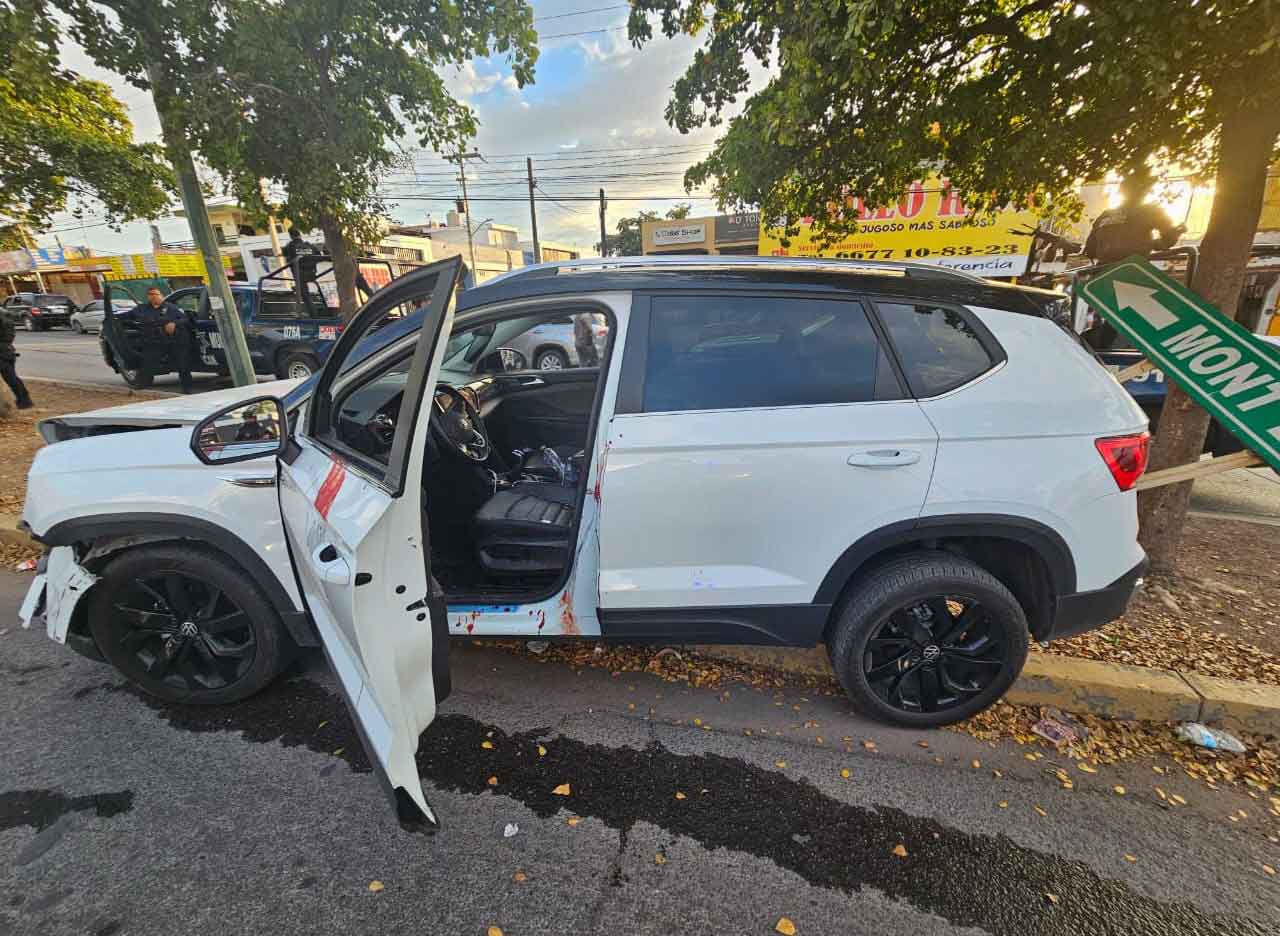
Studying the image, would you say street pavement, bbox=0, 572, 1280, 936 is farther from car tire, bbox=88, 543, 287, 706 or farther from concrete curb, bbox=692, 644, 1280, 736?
concrete curb, bbox=692, 644, 1280, 736

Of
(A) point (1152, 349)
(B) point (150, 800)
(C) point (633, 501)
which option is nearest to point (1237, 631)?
(A) point (1152, 349)

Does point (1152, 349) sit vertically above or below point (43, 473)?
above

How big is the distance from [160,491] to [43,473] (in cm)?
56

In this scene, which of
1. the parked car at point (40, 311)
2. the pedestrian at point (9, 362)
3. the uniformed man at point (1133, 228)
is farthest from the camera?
the parked car at point (40, 311)

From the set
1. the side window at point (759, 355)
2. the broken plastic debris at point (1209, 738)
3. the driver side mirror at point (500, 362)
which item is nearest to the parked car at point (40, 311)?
the driver side mirror at point (500, 362)

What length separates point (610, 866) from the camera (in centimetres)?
173

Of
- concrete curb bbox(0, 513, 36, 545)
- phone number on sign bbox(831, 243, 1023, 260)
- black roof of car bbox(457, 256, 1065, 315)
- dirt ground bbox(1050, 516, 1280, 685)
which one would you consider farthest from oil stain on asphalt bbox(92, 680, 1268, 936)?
phone number on sign bbox(831, 243, 1023, 260)

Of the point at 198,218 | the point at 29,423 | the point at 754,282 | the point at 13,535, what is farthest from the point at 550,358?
the point at 754,282

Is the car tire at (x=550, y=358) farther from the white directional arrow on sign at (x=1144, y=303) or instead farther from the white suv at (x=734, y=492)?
the white directional arrow on sign at (x=1144, y=303)

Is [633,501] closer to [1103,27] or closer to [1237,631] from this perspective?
[1103,27]

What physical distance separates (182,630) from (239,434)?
920mm

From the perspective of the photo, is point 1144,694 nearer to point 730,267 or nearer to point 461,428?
point 730,267

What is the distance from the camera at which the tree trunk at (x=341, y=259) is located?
6447mm

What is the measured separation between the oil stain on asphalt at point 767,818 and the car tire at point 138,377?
9.82m
